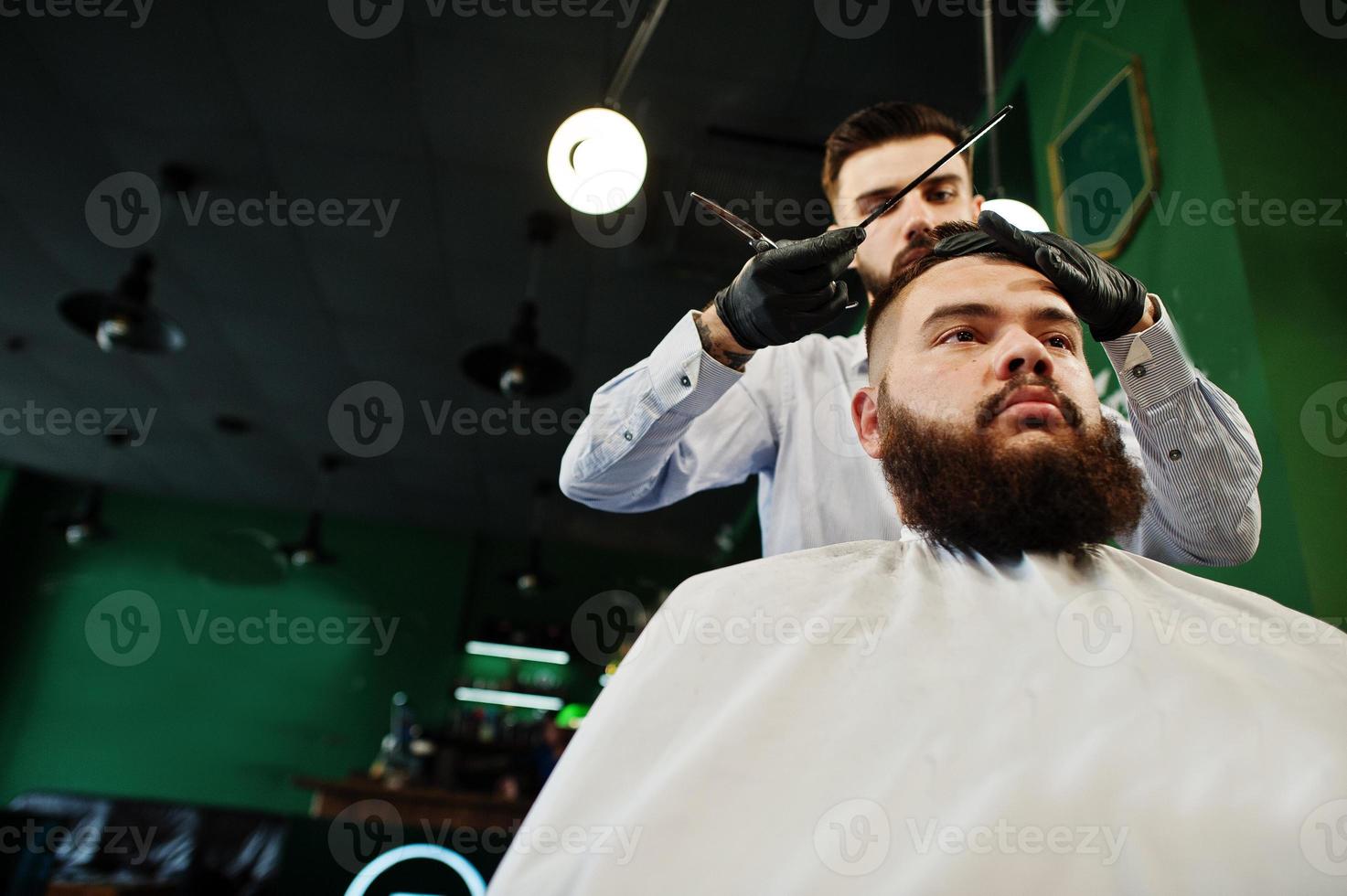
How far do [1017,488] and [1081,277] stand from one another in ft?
1.09

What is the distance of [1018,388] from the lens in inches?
42.8

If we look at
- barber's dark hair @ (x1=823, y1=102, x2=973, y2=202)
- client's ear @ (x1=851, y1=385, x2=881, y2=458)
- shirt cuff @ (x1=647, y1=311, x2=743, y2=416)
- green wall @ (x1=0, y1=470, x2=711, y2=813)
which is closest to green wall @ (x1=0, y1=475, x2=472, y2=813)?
green wall @ (x1=0, y1=470, x2=711, y2=813)

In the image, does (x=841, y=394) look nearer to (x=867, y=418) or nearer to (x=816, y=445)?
(x=816, y=445)

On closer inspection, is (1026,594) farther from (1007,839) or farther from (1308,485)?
(1308,485)

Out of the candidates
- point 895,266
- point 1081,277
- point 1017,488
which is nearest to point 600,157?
point 895,266

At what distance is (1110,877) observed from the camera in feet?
2.33

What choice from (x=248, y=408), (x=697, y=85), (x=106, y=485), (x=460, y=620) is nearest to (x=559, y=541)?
(x=460, y=620)

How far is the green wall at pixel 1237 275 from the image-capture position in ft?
5.12

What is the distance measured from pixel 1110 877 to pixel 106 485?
9673 millimetres

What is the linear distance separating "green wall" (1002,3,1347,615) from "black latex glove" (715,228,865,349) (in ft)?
3.26

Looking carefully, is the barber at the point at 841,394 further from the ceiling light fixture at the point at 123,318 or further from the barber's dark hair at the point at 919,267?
the ceiling light fixture at the point at 123,318

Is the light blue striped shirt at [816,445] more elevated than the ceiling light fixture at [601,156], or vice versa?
the ceiling light fixture at [601,156]

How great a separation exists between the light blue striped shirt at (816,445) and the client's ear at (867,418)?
0.61 feet

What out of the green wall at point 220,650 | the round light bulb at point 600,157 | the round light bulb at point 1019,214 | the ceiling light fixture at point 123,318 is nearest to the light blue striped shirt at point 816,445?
the round light bulb at point 1019,214
